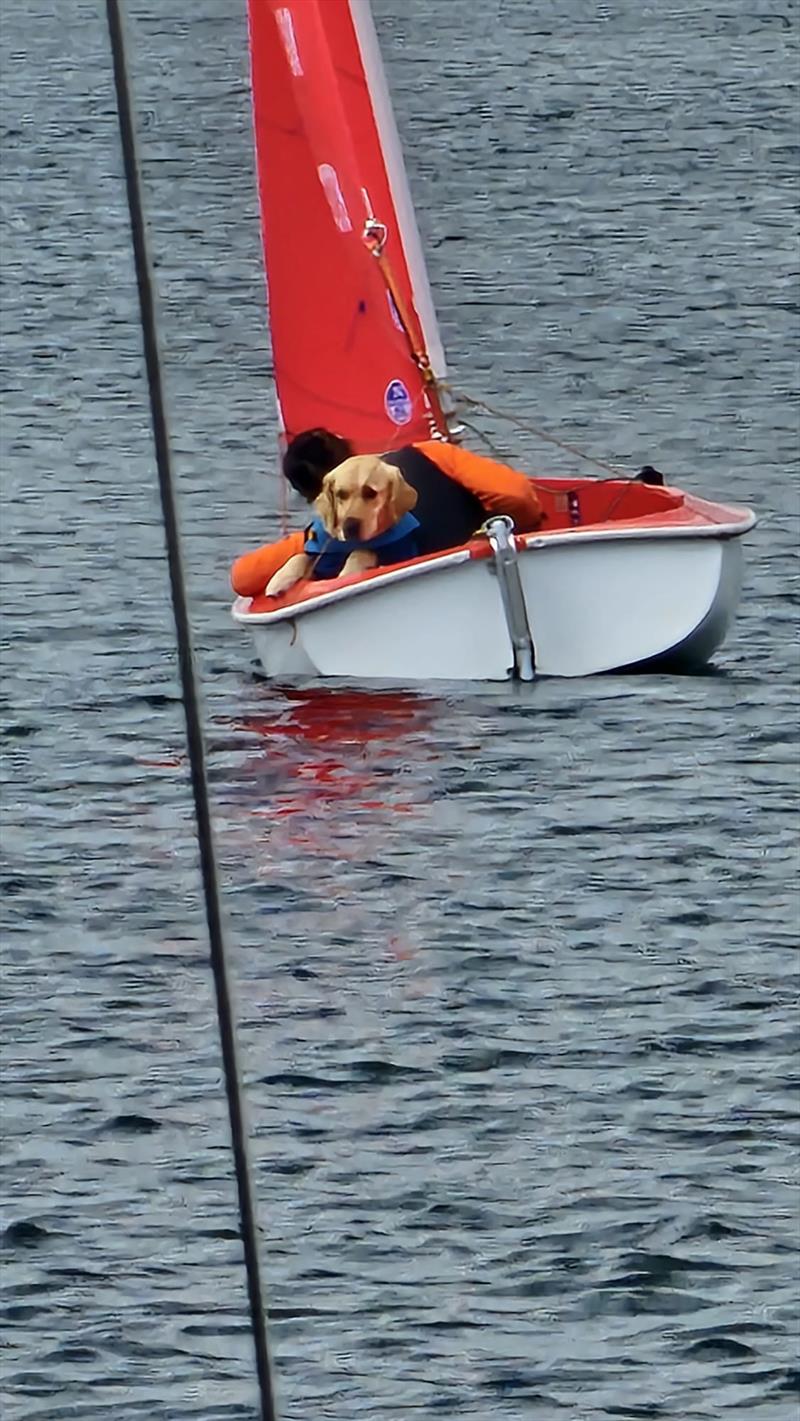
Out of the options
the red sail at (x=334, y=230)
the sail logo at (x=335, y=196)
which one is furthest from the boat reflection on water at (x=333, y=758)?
the sail logo at (x=335, y=196)

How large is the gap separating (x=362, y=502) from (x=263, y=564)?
0.07 metres

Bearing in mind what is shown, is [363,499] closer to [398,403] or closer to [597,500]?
[597,500]

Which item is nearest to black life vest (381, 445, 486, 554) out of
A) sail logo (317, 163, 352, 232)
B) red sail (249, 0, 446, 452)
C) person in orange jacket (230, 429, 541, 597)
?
person in orange jacket (230, 429, 541, 597)

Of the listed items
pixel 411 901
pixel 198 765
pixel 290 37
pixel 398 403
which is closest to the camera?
pixel 198 765

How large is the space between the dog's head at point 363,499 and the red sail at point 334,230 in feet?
0.75

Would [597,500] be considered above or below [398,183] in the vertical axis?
below

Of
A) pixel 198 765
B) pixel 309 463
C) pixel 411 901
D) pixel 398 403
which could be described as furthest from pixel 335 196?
pixel 198 765

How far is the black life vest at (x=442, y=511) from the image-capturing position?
1.01m

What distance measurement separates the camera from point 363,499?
0.98m

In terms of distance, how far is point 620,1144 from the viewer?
2.52ft

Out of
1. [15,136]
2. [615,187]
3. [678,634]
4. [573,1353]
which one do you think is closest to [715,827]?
[678,634]

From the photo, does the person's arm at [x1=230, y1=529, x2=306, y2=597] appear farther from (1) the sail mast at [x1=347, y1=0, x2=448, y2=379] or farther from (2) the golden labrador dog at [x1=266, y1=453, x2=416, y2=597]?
(1) the sail mast at [x1=347, y1=0, x2=448, y2=379]

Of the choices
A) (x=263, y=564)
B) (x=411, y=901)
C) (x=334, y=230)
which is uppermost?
(x=334, y=230)

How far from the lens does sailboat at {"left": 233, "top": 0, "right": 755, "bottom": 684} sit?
0.99m
